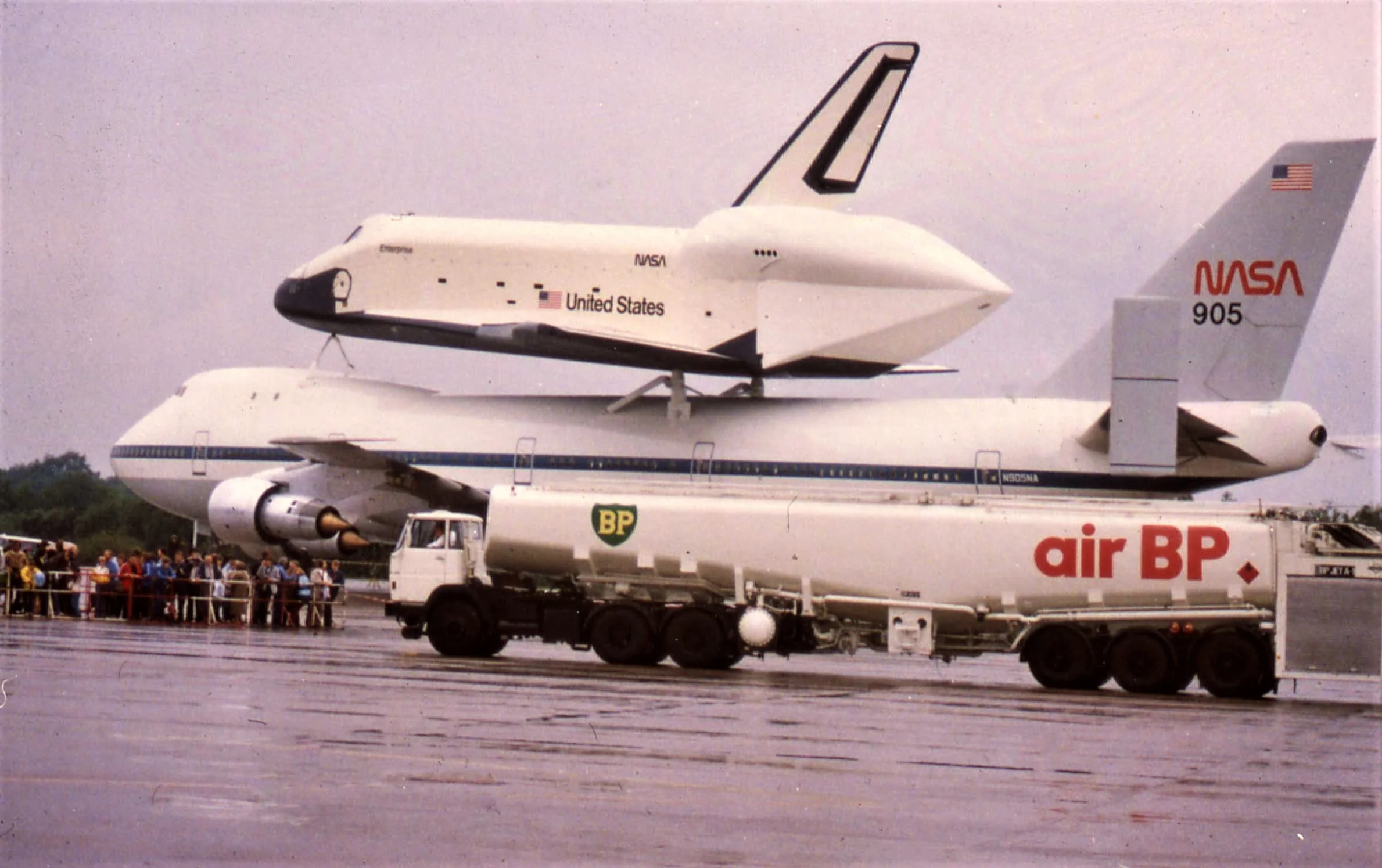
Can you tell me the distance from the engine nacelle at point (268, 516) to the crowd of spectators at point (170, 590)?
61 centimetres

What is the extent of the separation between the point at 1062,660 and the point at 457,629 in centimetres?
929

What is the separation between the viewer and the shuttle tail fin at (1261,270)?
32.5 m

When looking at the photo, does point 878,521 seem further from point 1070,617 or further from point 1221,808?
point 1221,808

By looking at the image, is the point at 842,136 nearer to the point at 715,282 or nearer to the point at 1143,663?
the point at 715,282

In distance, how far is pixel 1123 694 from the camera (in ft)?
79.6

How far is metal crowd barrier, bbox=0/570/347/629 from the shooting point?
36.8m

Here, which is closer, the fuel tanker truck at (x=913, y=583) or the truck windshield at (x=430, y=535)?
the fuel tanker truck at (x=913, y=583)

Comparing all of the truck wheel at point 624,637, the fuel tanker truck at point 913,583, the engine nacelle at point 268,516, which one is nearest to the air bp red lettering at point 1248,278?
the fuel tanker truck at point 913,583

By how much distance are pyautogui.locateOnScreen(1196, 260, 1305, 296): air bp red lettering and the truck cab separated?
1480cm

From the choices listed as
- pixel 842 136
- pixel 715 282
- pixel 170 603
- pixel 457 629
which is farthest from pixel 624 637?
pixel 170 603

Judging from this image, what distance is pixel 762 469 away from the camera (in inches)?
1423

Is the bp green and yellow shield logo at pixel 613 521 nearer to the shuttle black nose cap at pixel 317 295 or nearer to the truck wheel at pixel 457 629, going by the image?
the truck wheel at pixel 457 629

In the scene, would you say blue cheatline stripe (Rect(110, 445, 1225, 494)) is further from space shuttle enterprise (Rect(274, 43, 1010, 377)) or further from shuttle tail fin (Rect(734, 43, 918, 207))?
shuttle tail fin (Rect(734, 43, 918, 207))

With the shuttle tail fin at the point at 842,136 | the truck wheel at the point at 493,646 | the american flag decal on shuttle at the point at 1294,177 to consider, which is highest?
the shuttle tail fin at the point at 842,136
